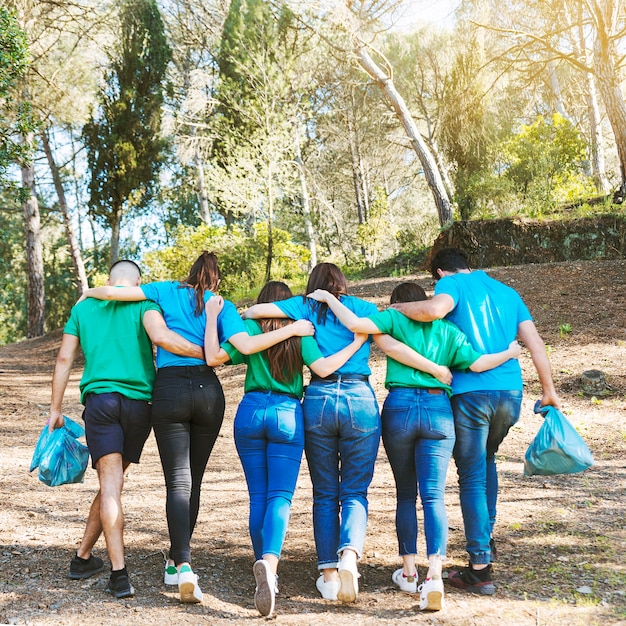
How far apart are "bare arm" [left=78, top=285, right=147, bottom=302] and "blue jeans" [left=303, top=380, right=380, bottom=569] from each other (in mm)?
992

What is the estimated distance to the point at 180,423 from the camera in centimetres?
335

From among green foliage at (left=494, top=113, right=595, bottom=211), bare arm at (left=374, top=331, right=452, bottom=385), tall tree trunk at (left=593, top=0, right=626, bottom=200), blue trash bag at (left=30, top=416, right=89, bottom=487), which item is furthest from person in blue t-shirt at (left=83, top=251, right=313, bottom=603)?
green foliage at (left=494, top=113, right=595, bottom=211)

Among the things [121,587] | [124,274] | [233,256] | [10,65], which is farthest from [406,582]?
[233,256]

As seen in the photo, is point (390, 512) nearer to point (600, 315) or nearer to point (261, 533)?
point (261, 533)

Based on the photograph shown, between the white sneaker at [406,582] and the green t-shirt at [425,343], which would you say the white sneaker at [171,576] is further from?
the green t-shirt at [425,343]

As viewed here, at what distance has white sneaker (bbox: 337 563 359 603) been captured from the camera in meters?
3.13

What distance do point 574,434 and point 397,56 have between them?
24317mm

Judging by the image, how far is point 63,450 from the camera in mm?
3561

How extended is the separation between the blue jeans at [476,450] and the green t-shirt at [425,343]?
146 millimetres

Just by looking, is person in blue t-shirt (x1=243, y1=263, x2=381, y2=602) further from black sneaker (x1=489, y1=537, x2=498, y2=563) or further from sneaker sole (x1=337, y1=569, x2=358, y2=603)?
black sneaker (x1=489, y1=537, x2=498, y2=563)

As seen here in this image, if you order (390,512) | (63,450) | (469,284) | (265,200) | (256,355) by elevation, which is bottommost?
(390,512)

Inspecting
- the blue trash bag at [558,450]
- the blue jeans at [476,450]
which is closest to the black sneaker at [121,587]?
the blue jeans at [476,450]

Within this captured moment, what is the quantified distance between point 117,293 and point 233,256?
14.7m

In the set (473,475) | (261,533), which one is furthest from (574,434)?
(261,533)
